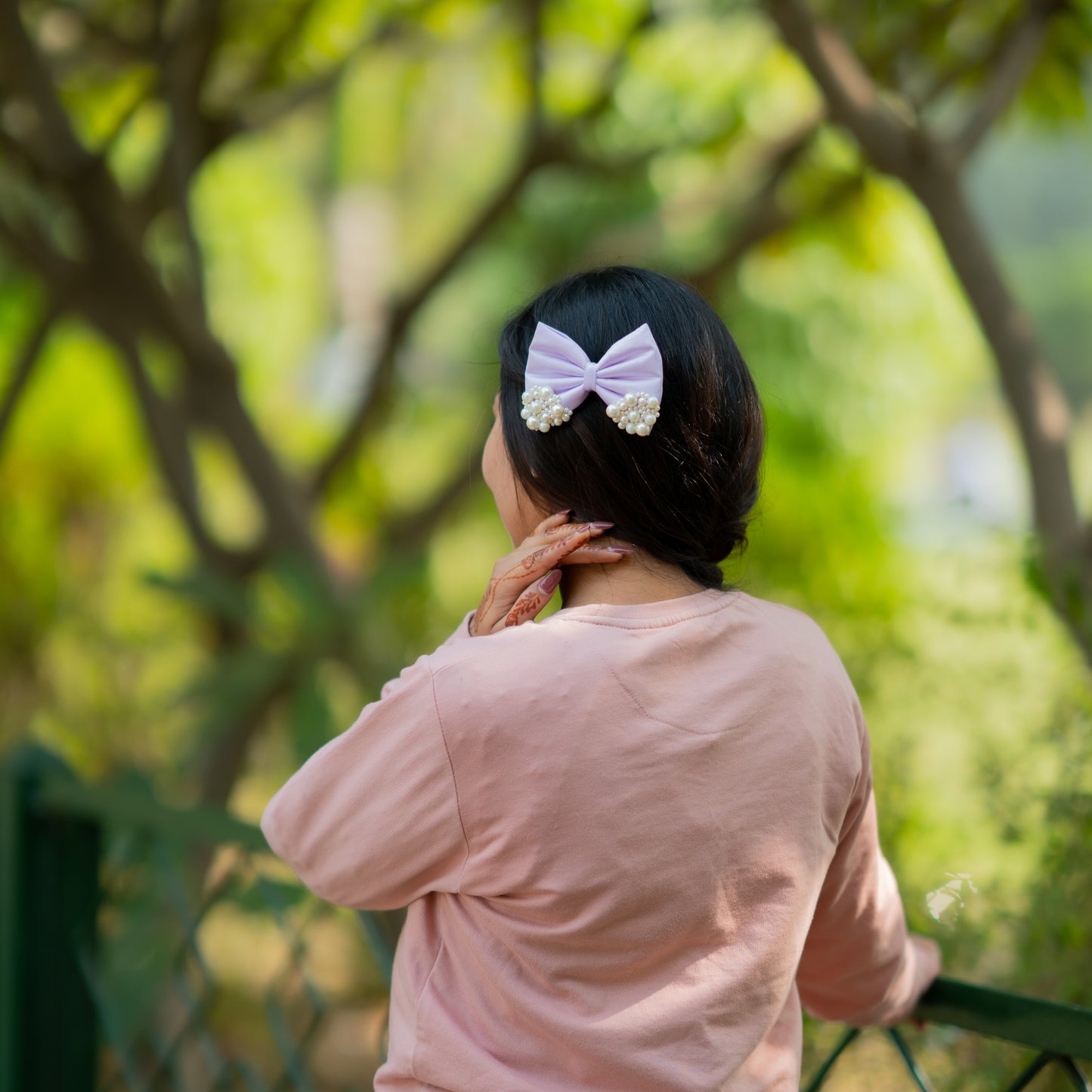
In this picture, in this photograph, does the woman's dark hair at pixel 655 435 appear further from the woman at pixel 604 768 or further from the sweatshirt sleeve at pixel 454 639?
the sweatshirt sleeve at pixel 454 639

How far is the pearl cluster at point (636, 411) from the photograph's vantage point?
93 cm

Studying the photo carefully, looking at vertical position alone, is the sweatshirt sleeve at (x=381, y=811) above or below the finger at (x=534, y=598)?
below

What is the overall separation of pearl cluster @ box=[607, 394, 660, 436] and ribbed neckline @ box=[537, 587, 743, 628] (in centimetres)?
14

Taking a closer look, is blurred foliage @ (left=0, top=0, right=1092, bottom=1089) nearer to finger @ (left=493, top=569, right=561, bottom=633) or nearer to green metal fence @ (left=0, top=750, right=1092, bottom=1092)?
finger @ (left=493, top=569, right=561, bottom=633)

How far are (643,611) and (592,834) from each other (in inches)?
7.0

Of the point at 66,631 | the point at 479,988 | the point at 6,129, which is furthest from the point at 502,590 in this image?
the point at 66,631

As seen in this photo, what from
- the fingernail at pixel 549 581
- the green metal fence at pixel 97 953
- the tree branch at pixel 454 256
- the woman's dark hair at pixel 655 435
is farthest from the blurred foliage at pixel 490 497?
the green metal fence at pixel 97 953

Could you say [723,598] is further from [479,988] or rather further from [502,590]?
[479,988]

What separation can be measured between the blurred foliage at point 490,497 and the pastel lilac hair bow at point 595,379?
0.24 metres

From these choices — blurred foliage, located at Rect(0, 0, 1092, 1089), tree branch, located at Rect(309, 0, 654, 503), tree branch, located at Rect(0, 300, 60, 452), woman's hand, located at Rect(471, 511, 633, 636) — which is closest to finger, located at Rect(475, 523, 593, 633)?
woman's hand, located at Rect(471, 511, 633, 636)

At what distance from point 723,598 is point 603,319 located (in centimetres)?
25

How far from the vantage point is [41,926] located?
1.98 meters

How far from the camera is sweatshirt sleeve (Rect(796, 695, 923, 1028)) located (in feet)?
3.60

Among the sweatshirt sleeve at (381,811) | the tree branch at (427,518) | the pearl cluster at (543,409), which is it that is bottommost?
the tree branch at (427,518)
